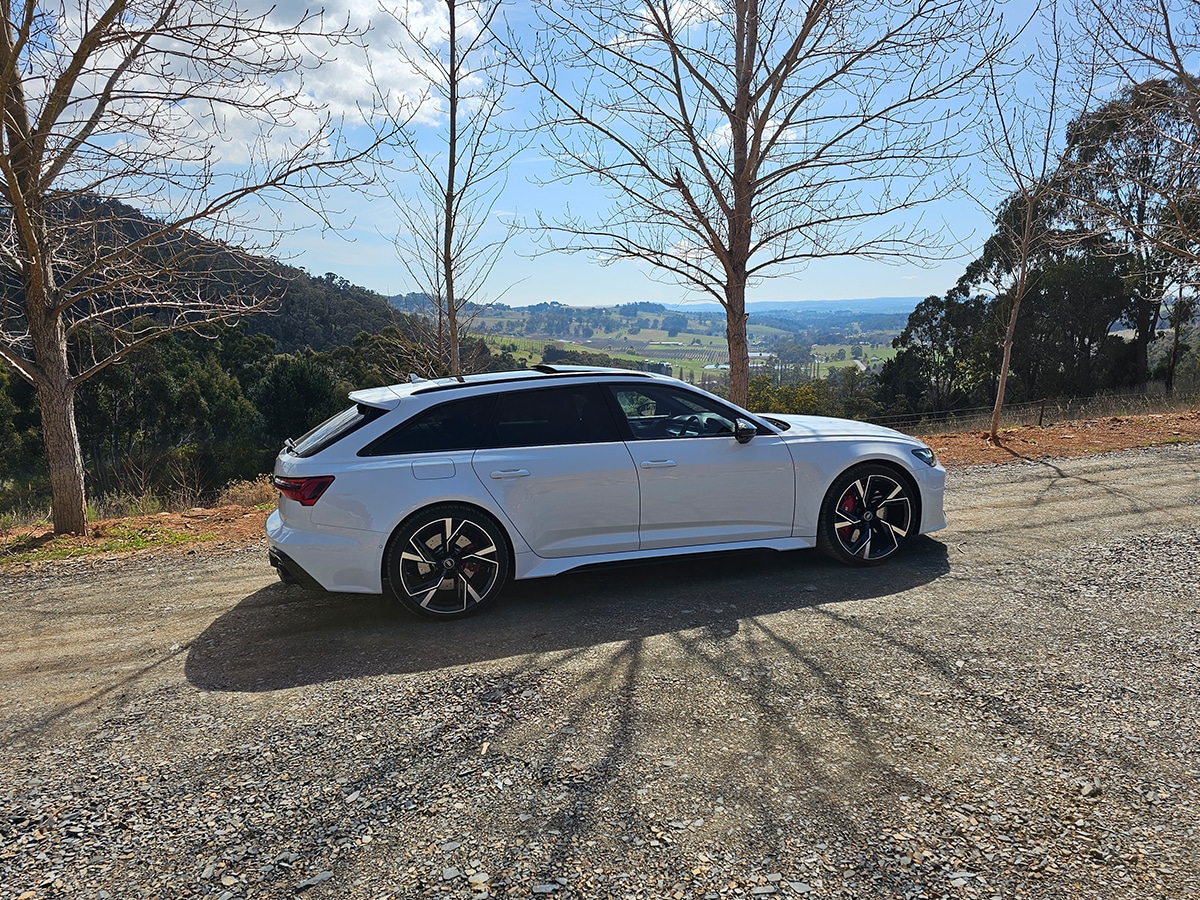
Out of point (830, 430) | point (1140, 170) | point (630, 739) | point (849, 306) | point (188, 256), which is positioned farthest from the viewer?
point (849, 306)

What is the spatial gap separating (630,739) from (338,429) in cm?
A: 288

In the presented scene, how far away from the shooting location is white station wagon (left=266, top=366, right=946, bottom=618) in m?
5.02

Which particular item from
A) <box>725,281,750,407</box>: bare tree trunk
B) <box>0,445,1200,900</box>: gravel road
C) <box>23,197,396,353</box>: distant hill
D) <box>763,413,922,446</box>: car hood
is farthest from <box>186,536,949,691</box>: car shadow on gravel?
<box>725,281,750,407</box>: bare tree trunk

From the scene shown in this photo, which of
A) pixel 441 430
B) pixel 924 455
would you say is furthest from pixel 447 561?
pixel 924 455

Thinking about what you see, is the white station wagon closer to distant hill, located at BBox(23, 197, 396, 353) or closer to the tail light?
the tail light

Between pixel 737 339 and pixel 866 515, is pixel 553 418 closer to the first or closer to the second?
pixel 866 515

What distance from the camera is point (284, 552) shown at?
502cm

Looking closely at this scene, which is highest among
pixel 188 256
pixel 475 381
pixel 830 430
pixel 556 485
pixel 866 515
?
pixel 188 256

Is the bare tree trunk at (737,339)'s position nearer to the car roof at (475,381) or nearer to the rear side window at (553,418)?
the car roof at (475,381)

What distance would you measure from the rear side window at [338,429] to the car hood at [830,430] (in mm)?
2978

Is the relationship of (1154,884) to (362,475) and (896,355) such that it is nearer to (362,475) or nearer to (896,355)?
(362,475)

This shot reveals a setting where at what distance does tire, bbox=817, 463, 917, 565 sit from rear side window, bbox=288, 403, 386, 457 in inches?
130

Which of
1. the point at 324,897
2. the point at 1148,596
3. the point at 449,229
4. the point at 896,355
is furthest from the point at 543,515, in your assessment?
the point at 896,355

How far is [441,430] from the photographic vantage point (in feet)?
17.4
